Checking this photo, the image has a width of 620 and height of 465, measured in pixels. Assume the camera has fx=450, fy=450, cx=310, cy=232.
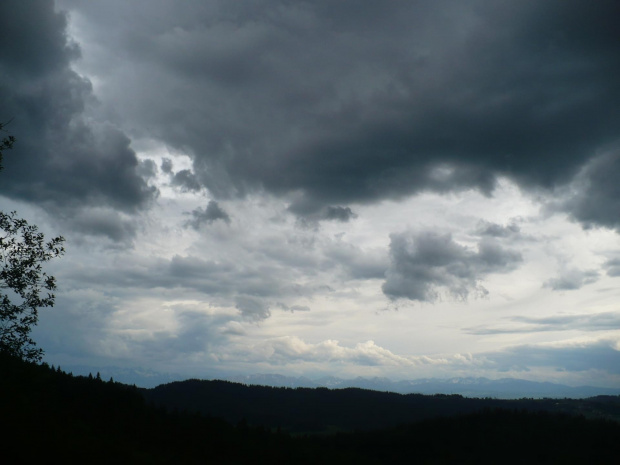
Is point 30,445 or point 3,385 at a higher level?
point 3,385

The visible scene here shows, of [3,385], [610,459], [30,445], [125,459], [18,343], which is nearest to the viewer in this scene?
[30,445]

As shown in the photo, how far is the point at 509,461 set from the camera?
178 metres

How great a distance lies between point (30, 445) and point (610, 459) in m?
208

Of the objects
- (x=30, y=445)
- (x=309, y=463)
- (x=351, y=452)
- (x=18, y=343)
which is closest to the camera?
(x=30, y=445)

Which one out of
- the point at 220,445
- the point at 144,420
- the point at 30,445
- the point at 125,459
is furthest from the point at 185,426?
the point at 30,445

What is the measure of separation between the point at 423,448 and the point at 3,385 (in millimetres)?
193425

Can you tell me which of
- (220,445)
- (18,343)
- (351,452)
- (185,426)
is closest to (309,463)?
(220,445)

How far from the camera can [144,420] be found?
349 feet

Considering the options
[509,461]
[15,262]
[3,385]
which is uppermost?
[15,262]

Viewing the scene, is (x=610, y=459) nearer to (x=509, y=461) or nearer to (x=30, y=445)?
(x=509, y=461)

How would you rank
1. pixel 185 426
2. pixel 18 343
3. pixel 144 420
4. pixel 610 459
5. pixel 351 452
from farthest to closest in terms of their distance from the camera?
pixel 351 452
pixel 610 459
pixel 185 426
pixel 144 420
pixel 18 343

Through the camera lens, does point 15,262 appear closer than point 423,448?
Yes

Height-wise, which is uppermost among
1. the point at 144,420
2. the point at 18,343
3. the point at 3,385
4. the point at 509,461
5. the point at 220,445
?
the point at 18,343

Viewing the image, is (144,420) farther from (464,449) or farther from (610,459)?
(610,459)
